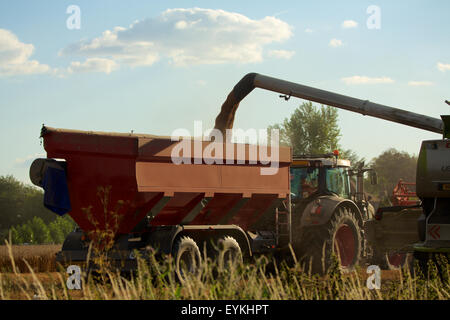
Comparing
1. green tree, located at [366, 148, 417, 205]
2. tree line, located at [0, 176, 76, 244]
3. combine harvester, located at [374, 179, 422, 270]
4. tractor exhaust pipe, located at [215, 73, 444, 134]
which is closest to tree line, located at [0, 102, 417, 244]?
tree line, located at [0, 176, 76, 244]

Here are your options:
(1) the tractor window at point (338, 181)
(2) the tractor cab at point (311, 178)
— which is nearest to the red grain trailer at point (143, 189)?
(2) the tractor cab at point (311, 178)

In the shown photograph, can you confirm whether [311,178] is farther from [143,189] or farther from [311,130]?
[311,130]

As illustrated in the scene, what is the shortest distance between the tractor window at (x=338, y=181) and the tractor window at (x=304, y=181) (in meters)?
0.28

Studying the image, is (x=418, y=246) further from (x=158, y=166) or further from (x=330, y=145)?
(x=330, y=145)

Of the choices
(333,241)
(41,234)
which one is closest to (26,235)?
(41,234)

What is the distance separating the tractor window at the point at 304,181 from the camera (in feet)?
45.6

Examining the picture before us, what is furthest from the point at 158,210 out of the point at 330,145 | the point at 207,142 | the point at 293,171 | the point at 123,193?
the point at 330,145

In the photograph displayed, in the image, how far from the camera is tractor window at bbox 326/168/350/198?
14.0m

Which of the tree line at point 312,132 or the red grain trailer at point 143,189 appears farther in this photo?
the tree line at point 312,132

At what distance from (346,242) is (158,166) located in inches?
206

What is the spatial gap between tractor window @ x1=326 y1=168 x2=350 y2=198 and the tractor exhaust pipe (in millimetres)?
2747

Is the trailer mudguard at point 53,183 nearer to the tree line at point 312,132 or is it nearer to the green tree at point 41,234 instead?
the green tree at point 41,234
